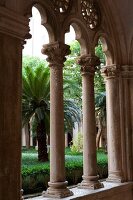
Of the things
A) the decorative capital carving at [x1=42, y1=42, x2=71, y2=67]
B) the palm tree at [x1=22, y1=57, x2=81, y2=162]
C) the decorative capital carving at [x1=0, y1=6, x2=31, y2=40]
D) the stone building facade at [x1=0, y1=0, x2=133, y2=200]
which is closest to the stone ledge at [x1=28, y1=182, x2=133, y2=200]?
the stone building facade at [x1=0, y1=0, x2=133, y2=200]

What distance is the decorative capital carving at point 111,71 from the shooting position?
256 inches

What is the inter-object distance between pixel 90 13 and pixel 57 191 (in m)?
3.38

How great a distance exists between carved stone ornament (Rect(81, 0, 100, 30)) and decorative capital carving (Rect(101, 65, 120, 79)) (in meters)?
0.93

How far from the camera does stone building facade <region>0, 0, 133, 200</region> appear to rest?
11.6ft

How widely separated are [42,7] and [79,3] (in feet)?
3.57

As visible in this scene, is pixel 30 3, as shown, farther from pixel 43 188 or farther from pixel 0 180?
pixel 43 188

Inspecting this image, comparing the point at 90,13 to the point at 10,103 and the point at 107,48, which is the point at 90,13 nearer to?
the point at 107,48

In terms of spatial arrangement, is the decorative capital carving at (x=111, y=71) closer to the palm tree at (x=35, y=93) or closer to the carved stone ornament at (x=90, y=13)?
the carved stone ornament at (x=90, y=13)

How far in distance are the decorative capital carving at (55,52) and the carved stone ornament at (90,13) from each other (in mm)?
1160

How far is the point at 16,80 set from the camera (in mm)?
3693

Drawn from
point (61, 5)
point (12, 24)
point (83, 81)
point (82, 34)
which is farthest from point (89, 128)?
point (12, 24)

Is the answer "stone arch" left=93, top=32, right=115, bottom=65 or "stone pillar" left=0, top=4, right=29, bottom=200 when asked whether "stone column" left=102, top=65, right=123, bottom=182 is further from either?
"stone pillar" left=0, top=4, right=29, bottom=200

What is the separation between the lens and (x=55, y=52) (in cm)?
505

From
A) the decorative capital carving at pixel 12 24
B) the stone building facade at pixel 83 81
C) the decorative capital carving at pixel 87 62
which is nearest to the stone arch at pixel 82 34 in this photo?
the stone building facade at pixel 83 81
